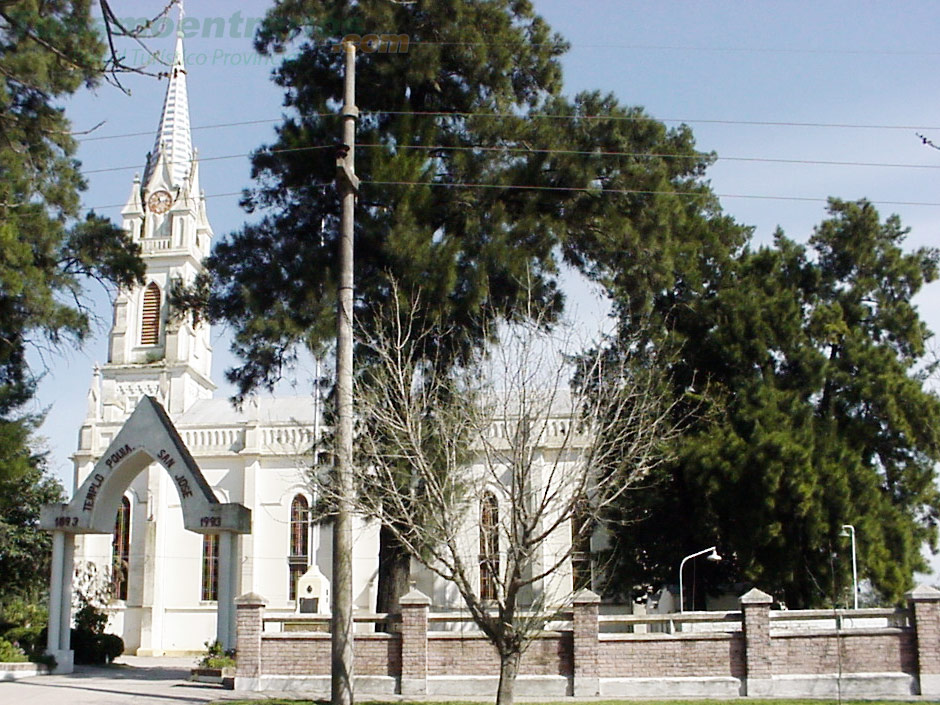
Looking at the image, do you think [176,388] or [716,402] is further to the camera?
[176,388]

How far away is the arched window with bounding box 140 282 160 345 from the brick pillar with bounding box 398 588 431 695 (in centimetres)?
3896

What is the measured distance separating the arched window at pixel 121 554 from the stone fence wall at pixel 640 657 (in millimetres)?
28562

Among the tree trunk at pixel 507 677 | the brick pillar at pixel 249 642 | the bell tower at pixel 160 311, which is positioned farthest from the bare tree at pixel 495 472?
the bell tower at pixel 160 311

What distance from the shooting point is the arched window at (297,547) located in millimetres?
43406

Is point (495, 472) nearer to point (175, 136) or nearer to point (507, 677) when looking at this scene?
point (507, 677)

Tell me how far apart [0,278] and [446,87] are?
10.2m

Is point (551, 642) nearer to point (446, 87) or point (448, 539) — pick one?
point (448, 539)

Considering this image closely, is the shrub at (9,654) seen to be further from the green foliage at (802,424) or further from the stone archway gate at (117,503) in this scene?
the green foliage at (802,424)

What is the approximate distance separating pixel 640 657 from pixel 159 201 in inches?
1788

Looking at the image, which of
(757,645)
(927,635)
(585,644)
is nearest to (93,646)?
(585,644)

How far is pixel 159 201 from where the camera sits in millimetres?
56969

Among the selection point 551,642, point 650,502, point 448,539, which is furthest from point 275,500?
point 448,539

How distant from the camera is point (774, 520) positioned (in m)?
25.1

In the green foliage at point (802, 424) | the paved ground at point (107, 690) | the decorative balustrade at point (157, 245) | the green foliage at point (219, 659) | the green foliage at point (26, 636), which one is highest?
the decorative balustrade at point (157, 245)
